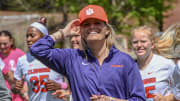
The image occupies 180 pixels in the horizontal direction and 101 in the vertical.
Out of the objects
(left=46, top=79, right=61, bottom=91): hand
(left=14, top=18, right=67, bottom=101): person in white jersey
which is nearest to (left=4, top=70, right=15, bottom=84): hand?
(left=14, top=18, right=67, bottom=101): person in white jersey

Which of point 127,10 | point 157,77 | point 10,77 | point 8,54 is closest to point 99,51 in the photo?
point 157,77

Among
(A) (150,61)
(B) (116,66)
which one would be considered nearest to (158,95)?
(A) (150,61)

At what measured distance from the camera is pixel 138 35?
14.6 ft

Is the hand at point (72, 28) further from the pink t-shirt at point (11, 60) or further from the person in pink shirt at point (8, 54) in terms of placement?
the pink t-shirt at point (11, 60)

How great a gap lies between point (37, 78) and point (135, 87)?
2.35 meters

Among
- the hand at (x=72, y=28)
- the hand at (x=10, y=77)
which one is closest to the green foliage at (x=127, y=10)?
the hand at (x=10, y=77)

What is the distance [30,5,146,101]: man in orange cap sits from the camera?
107 inches

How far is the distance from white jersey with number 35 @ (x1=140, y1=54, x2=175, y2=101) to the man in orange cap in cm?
148

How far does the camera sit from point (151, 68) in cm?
434

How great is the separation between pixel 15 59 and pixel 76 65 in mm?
3510

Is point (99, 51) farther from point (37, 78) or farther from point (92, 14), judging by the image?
point (37, 78)

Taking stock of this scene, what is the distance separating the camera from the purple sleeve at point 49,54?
111 inches

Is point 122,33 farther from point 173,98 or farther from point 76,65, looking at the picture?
point 76,65

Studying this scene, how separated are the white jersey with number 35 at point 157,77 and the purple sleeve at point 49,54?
175 cm
